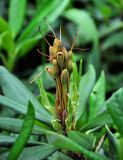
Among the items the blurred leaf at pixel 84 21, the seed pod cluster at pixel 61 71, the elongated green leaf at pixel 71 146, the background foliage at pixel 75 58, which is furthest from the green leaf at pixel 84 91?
the blurred leaf at pixel 84 21

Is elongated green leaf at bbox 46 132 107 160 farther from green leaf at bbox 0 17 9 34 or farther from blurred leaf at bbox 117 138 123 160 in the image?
green leaf at bbox 0 17 9 34

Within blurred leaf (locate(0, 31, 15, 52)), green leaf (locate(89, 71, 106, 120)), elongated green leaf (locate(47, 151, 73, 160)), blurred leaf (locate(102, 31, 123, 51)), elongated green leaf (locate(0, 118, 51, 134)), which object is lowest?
blurred leaf (locate(102, 31, 123, 51))

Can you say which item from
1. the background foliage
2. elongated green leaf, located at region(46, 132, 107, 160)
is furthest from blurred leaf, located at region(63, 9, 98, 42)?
elongated green leaf, located at region(46, 132, 107, 160)

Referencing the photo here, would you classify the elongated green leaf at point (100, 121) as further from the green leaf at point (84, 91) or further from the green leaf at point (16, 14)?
the green leaf at point (16, 14)

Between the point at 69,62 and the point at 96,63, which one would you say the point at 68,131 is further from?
the point at 96,63

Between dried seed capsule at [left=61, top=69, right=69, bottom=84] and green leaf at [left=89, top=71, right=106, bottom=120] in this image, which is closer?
dried seed capsule at [left=61, top=69, right=69, bottom=84]

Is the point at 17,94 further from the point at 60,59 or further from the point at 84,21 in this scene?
the point at 84,21

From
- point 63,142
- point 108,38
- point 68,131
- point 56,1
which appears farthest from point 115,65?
point 63,142
